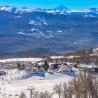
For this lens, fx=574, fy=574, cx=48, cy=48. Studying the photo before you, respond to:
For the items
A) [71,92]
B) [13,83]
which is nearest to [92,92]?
[71,92]

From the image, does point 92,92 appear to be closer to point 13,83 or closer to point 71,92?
point 71,92

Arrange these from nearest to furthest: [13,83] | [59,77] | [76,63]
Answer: [13,83]
[59,77]
[76,63]

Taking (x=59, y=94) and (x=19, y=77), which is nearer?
(x=59, y=94)

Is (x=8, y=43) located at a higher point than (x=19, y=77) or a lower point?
higher

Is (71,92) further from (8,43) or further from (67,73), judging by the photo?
(8,43)

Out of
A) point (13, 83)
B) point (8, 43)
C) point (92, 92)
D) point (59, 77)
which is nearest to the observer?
point (92, 92)

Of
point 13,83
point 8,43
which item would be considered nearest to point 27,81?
point 13,83
